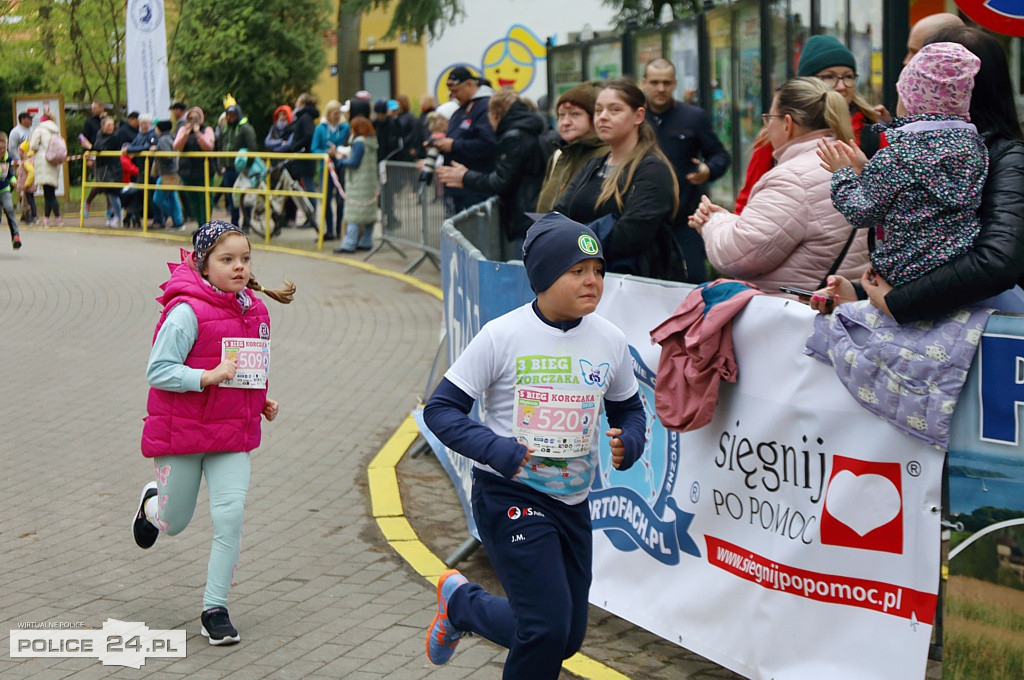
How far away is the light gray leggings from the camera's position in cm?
550

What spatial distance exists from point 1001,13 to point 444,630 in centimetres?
315

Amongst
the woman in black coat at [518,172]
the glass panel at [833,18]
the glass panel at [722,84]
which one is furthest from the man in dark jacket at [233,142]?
the glass panel at [833,18]

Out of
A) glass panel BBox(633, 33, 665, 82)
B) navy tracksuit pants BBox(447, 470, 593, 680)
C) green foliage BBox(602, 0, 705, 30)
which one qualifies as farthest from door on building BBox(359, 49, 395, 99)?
navy tracksuit pants BBox(447, 470, 593, 680)

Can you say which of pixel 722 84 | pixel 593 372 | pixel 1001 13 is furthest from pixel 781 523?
pixel 722 84

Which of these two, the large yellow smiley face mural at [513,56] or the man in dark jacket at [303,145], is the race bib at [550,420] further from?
the large yellow smiley face mural at [513,56]

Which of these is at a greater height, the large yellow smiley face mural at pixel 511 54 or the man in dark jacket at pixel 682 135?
the large yellow smiley face mural at pixel 511 54

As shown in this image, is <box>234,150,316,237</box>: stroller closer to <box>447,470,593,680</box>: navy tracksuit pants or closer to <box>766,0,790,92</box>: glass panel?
<box>766,0,790,92</box>: glass panel

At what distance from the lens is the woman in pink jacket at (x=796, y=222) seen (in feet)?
17.5

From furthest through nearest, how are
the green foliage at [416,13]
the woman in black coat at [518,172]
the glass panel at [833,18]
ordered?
the green foliage at [416,13] < the woman in black coat at [518,172] < the glass panel at [833,18]

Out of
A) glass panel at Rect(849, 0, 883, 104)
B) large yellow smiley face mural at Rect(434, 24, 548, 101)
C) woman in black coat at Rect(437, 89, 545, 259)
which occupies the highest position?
large yellow smiley face mural at Rect(434, 24, 548, 101)

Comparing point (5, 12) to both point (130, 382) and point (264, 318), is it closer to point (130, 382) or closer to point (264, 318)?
point (130, 382)

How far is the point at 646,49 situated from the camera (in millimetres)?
14938

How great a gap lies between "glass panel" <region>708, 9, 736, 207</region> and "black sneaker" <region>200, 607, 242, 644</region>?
26.2 ft

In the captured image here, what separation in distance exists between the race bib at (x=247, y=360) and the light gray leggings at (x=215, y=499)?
328 mm
